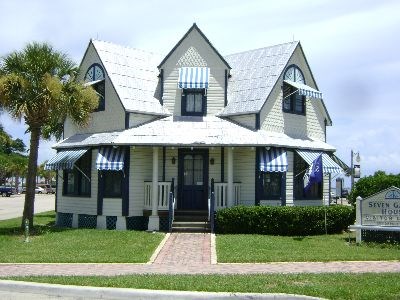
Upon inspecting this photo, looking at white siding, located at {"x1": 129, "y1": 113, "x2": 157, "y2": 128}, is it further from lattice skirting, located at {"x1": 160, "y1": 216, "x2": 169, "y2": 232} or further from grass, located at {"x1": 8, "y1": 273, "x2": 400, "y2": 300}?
grass, located at {"x1": 8, "y1": 273, "x2": 400, "y2": 300}

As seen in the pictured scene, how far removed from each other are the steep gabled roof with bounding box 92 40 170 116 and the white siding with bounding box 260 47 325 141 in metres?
4.63

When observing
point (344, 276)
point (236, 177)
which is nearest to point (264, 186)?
point (236, 177)

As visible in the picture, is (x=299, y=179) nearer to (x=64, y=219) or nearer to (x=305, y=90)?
(x=305, y=90)

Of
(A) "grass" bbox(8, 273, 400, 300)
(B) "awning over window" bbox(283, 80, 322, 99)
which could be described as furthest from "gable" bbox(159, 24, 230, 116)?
(A) "grass" bbox(8, 273, 400, 300)

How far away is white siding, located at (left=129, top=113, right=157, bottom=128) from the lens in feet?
75.5

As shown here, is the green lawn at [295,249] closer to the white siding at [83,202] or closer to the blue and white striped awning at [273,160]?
the blue and white striped awning at [273,160]

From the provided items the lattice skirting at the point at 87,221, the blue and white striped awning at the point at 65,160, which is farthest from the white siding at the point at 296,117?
the lattice skirting at the point at 87,221

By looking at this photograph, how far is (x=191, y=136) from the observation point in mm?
22234

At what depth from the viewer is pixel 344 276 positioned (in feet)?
37.8

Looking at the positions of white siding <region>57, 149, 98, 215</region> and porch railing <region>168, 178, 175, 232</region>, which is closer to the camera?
porch railing <region>168, 178, 175, 232</region>

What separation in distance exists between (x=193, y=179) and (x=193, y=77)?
4.61m

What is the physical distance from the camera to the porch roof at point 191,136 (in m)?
21.6

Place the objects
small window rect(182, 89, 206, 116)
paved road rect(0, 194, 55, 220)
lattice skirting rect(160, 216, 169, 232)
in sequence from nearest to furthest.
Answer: lattice skirting rect(160, 216, 169, 232), small window rect(182, 89, 206, 116), paved road rect(0, 194, 55, 220)

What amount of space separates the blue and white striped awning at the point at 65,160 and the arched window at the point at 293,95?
9.45 meters
